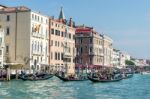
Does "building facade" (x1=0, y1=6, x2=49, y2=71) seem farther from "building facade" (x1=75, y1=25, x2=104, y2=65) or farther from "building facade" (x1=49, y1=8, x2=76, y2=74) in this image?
"building facade" (x1=75, y1=25, x2=104, y2=65)

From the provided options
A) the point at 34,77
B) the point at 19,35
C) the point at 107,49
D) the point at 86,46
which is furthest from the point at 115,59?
the point at 34,77

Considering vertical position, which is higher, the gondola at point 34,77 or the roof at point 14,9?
the roof at point 14,9

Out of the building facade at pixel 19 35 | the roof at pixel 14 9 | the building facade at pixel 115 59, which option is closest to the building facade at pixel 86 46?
the roof at pixel 14 9

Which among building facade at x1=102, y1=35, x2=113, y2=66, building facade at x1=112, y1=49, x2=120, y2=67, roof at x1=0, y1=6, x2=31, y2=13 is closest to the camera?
roof at x1=0, y1=6, x2=31, y2=13

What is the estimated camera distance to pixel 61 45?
54.2 metres

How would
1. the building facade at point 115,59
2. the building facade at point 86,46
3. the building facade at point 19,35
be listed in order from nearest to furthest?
the building facade at point 19,35 → the building facade at point 86,46 → the building facade at point 115,59

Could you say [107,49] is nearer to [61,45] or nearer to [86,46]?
[86,46]

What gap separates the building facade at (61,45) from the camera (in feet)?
170

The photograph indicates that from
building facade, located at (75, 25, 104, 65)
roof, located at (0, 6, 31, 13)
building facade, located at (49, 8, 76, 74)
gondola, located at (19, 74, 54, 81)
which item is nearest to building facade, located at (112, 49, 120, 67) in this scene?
building facade, located at (75, 25, 104, 65)

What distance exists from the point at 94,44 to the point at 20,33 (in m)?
22.1

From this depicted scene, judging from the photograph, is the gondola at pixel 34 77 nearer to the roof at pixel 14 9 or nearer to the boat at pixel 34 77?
the boat at pixel 34 77

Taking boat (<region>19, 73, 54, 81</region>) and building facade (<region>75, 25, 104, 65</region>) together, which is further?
building facade (<region>75, 25, 104, 65</region>)

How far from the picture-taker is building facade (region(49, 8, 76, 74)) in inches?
2035

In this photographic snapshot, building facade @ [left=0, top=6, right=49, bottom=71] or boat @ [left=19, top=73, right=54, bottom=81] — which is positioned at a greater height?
building facade @ [left=0, top=6, right=49, bottom=71]
